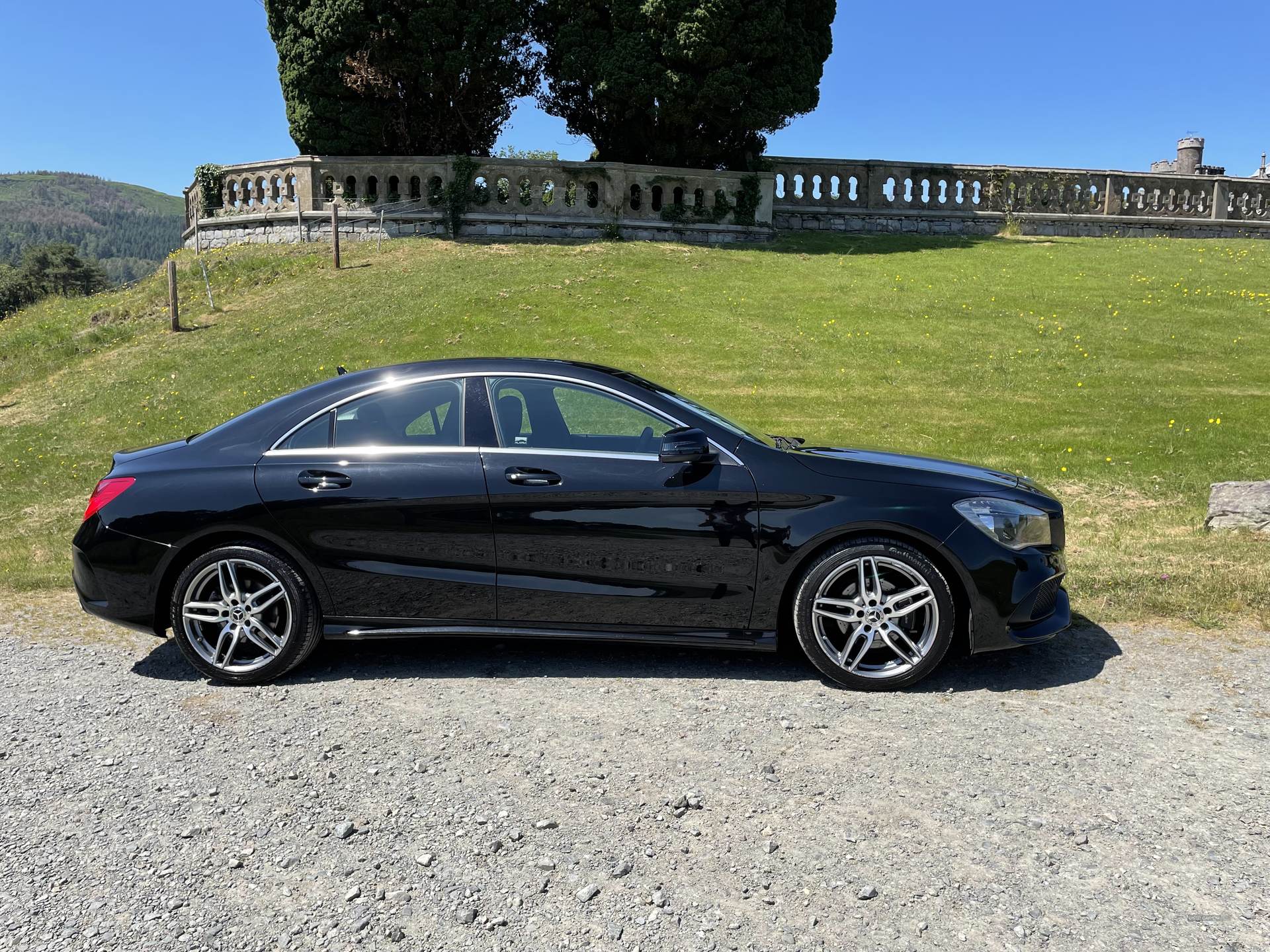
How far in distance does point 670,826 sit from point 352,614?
2.18 meters

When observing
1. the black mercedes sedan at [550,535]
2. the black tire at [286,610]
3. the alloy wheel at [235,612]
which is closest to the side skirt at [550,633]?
the black mercedes sedan at [550,535]

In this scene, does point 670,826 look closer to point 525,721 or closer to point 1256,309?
point 525,721

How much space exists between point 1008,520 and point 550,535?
7.20 feet

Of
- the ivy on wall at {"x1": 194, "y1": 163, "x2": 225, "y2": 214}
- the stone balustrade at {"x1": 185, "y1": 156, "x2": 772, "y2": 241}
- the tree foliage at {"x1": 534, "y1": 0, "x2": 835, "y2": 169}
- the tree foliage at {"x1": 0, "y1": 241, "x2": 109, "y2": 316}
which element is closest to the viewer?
the tree foliage at {"x1": 534, "y1": 0, "x2": 835, "y2": 169}

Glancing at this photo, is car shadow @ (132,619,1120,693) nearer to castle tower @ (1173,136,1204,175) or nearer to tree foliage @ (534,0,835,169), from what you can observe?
tree foliage @ (534,0,835,169)

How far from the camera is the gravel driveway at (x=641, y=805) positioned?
268 cm

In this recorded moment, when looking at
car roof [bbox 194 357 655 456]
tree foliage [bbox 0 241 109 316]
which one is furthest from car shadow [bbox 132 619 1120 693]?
tree foliage [bbox 0 241 109 316]

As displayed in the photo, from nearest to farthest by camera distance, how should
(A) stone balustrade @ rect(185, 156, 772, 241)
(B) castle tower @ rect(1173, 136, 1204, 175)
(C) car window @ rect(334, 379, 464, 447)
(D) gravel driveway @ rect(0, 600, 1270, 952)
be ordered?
(D) gravel driveway @ rect(0, 600, 1270, 952), (C) car window @ rect(334, 379, 464, 447), (A) stone balustrade @ rect(185, 156, 772, 241), (B) castle tower @ rect(1173, 136, 1204, 175)

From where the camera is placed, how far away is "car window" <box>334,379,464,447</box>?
4707mm

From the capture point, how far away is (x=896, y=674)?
439 centimetres

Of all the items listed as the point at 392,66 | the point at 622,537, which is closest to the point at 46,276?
the point at 392,66

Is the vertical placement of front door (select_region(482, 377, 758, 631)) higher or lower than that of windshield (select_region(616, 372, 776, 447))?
lower

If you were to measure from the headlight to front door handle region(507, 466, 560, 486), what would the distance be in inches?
75.1

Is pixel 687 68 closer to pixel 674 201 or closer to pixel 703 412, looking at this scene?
pixel 674 201
